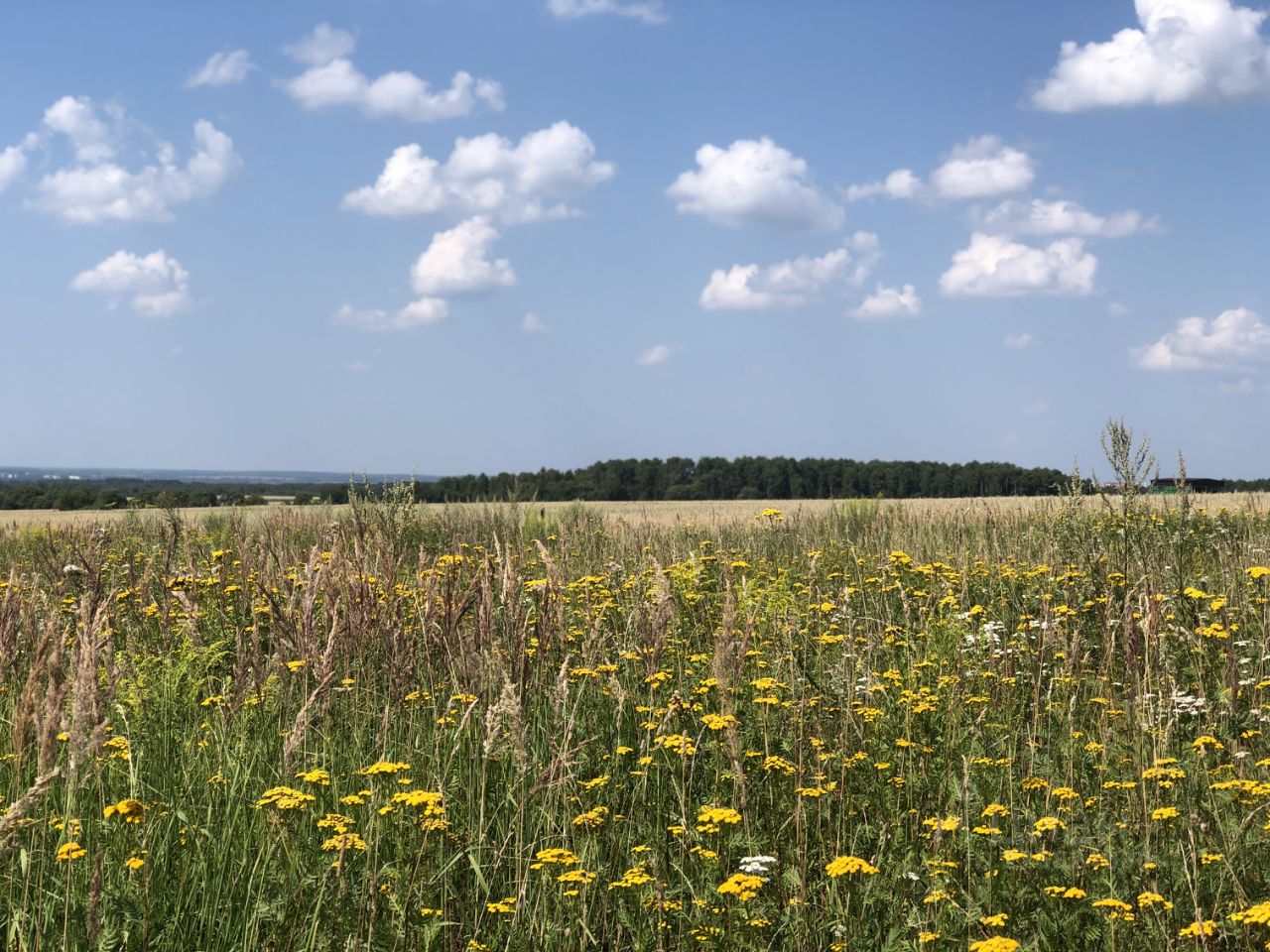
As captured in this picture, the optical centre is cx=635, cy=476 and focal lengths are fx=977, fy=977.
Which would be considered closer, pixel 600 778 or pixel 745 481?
pixel 600 778

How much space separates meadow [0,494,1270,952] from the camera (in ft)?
9.45

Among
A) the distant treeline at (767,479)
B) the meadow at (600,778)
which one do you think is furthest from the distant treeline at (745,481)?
the meadow at (600,778)

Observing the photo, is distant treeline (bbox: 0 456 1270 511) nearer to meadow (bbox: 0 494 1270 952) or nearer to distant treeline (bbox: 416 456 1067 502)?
distant treeline (bbox: 416 456 1067 502)

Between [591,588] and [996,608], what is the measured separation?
10.7 feet

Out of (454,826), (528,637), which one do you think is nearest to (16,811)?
(454,826)

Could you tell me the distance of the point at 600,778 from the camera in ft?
11.9

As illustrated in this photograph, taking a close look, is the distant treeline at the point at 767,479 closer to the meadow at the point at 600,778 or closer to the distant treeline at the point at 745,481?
the distant treeline at the point at 745,481

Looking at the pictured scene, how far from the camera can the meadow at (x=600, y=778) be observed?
113 inches

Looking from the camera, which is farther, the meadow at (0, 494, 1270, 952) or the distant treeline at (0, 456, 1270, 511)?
the distant treeline at (0, 456, 1270, 511)

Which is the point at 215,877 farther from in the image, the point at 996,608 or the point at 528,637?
the point at 996,608

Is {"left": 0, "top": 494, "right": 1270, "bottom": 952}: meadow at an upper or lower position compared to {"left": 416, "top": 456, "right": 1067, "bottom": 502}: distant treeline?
lower

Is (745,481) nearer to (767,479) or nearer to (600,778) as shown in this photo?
(767,479)

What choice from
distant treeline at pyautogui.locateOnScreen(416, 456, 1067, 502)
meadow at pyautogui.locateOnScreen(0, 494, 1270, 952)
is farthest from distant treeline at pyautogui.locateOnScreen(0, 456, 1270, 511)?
meadow at pyautogui.locateOnScreen(0, 494, 1270, 952)

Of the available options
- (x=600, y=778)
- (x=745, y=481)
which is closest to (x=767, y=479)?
(x=745, y=481)
